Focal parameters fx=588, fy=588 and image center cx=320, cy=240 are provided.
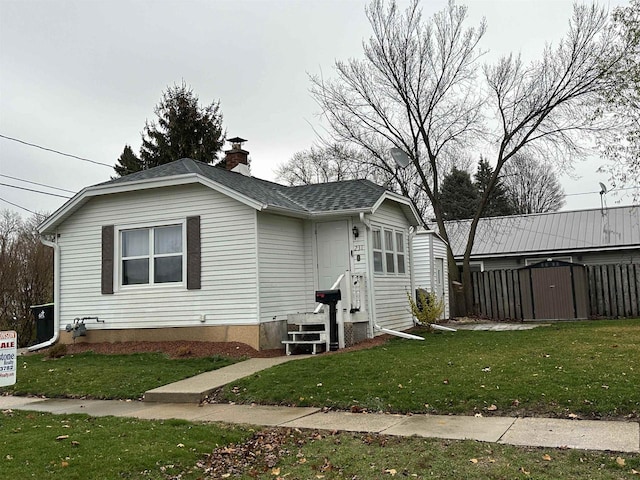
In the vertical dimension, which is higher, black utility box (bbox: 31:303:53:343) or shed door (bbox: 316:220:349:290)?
shed door (bbox: 316:220:349:290)

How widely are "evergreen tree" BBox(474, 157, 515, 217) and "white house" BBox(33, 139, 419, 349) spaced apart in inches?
1202

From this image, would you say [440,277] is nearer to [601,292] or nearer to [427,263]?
[427,263]

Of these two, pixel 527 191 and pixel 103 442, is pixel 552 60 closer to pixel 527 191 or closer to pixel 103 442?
pixel 103 442

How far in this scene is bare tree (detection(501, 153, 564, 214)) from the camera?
1858 inches

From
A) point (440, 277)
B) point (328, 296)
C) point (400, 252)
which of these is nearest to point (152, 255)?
point (328, 296)

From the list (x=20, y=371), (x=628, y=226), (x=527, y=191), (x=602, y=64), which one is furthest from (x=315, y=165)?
(x=20, y=371)

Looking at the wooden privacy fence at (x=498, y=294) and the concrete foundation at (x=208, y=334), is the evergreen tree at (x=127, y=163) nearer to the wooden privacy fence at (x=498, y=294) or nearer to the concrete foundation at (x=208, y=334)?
the wooden privacy fence at (x=498, y=294)

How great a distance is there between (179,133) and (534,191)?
29.4 metres

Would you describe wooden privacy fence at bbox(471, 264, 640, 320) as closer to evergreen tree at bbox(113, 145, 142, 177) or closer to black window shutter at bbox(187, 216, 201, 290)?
black window shutter at bbox(187, 216, 201, 290)

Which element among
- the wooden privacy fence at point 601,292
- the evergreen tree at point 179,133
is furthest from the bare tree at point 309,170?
the wooden privacy fence at point 601,292

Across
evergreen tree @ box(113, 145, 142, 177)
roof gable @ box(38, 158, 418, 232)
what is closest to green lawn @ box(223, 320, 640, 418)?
roof gable @ box(38, 158, 418, 232)

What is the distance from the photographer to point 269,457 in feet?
18.8

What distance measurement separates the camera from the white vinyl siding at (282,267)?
12.8 metres

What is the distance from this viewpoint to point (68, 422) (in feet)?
23.6
